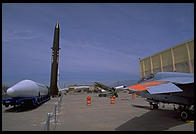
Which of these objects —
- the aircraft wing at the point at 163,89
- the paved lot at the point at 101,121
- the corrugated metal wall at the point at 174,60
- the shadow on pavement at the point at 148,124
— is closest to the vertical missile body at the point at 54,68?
the paved lot at the point at 101,121

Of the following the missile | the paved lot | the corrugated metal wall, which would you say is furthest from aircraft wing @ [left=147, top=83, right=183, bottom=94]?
the corrugated metal wall

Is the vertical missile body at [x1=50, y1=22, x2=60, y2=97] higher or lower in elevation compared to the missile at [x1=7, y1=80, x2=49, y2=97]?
higher

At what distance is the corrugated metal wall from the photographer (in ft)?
77.9

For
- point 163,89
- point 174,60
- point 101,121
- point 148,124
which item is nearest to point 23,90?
point 101,121

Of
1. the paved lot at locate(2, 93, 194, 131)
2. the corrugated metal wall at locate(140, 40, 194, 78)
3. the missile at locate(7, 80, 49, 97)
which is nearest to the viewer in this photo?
the paved lot at locate(2, 93, 194, 131)

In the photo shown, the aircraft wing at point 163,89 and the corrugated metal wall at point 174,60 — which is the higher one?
the corrugated metal wall at point 174,60

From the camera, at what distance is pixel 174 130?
6.90 m

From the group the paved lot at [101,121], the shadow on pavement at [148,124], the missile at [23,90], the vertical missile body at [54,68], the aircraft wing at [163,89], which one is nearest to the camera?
the aircraft wing at [163,89]

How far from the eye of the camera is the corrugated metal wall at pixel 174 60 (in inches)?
934

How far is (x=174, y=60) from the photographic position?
27781 millimetres

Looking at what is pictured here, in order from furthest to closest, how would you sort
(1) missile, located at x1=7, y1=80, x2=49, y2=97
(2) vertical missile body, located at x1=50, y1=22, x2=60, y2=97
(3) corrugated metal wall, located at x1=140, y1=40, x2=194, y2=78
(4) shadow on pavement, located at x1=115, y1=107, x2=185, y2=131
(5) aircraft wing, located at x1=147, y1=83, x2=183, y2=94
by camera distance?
(2) vertical missile body, located at x1=50, y1=22, x2=60, y2=97, (3) corrugated metal wall, located at x1=140, y1=40, x2=194, y2=78, (1) missile, located at x1=7, y1=80, x2=49, y2=97, (4) shadow on pavement, located at x1=115, y1=107, x2=185, y2=131, (5) aircraft wing, located at x1=147, y1=83, x2=183, y2=94

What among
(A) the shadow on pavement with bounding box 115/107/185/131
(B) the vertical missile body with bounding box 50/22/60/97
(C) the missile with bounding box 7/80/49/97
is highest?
(B) the vertical missile body with bounding box 50/22/60/97

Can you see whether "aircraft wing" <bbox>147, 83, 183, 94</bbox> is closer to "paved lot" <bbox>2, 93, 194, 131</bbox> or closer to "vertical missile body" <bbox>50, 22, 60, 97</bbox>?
"paved lot" <bbox>2, 93, 194, 131</bbox>

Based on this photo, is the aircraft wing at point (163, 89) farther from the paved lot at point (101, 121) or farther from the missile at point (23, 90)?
the missile at point (23, 90)
